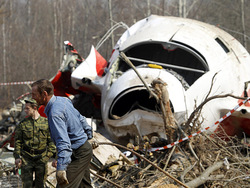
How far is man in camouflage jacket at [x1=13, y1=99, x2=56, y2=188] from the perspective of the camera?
15.5ft

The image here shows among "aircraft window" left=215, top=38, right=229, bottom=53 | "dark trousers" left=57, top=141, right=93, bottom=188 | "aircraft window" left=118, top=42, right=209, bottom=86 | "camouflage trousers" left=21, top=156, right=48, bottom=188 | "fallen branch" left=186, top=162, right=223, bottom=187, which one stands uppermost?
"aircraft window" left=215, top=38, right=229, bottom=53

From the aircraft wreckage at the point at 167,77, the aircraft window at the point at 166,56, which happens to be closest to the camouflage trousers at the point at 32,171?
the aircraft wreckage at the point at 167,77

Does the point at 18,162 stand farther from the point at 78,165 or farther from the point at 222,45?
the point at 222,45

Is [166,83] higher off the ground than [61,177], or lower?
higher

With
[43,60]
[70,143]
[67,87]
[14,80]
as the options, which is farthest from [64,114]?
[43,60]

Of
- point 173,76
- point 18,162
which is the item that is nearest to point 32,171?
point 18,162

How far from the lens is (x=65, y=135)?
3.39 metres

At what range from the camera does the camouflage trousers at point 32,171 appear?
4.70 metres

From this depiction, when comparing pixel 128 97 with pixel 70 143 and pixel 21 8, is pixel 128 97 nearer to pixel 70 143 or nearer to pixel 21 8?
pixel 70 143

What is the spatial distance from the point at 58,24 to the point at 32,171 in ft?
84.4

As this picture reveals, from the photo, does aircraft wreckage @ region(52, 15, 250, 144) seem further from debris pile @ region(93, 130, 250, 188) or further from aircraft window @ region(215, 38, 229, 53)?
debris pile @ region(93, 130, 250, 188)

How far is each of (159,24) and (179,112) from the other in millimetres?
2553

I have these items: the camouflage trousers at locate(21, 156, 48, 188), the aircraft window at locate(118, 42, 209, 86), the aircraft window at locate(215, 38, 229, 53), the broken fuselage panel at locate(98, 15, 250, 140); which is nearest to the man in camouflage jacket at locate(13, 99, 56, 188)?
the camouflage trousers at locate(21, 156, 48, 188)

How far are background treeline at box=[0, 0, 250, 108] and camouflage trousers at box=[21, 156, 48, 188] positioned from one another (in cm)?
1610
